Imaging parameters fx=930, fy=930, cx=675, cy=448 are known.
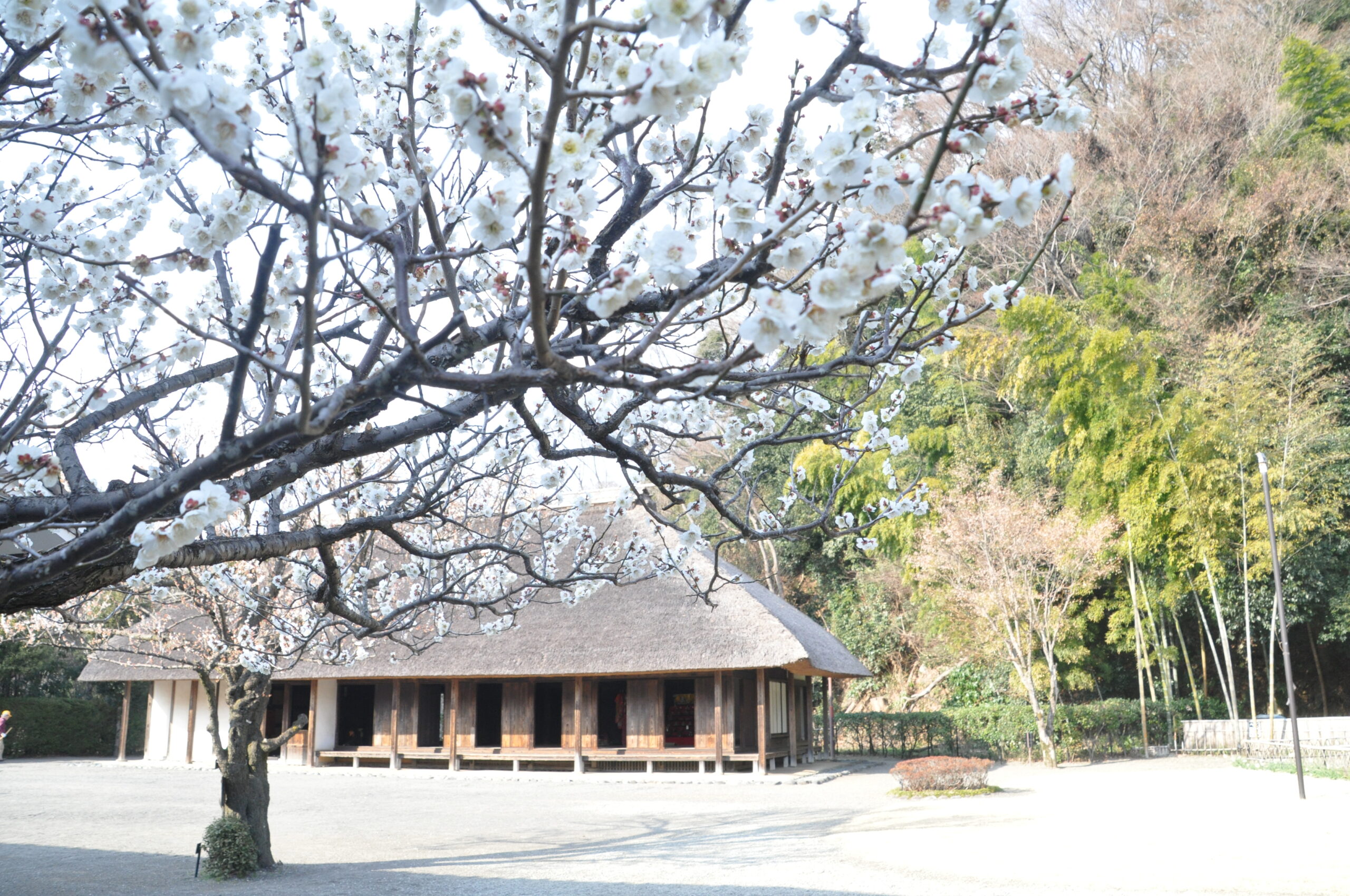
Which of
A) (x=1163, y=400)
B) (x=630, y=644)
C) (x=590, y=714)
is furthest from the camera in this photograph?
(x=1163, y=400)

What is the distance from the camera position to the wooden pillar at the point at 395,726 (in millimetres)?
15617

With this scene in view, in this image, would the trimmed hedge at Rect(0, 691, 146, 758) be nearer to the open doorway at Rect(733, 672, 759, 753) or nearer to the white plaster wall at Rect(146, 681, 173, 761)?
the white plaster wall at Rect(146, 681, 173, 761)

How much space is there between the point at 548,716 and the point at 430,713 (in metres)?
2.35

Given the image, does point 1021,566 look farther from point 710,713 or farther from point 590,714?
point 590,714

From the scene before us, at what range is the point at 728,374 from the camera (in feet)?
7.50

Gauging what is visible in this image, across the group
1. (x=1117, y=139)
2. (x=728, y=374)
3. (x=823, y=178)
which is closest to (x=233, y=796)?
(x=728, y=374)

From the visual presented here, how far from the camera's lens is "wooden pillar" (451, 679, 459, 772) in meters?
15.3

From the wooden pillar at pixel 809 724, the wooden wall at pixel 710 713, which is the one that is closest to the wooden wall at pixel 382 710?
the wooden wall at pixel 710 713

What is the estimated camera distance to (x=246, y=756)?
6.95 meters

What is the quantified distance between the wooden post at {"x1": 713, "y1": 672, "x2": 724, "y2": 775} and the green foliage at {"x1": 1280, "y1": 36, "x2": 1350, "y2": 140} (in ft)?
50.9

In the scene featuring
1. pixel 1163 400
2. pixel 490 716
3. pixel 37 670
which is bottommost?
pixel 490 716

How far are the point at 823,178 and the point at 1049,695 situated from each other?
16900mm

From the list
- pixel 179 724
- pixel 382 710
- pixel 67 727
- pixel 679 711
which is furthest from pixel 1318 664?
pixel 67 727

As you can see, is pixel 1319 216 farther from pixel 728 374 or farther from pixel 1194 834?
pixel 728 374
